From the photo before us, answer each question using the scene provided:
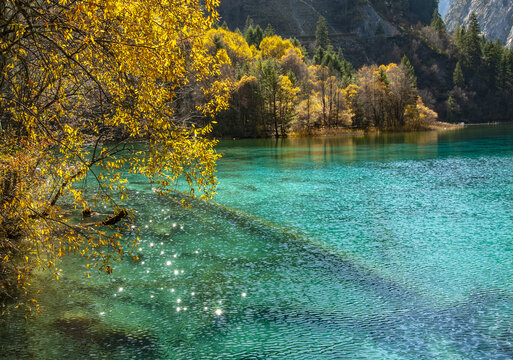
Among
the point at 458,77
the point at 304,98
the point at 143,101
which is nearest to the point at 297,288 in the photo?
the point at 143,101

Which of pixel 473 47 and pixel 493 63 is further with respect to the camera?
pixel 473 47

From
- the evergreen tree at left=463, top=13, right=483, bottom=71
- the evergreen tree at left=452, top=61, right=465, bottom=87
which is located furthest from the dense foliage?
the evergreen tree at left=463, top=13, right=483, bottom=71

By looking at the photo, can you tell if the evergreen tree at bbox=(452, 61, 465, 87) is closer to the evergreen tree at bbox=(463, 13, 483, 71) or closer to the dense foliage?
the evergreen tree at bbox=(463, 13, 483, 71)

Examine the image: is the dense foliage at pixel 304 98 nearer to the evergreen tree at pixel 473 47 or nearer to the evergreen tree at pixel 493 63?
the evergreen tree at pixel 493 63

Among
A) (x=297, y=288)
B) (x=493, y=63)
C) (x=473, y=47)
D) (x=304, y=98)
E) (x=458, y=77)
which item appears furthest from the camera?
(x=473, y=47)

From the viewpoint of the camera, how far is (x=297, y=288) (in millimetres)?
10266

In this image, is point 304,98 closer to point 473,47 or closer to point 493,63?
point 493,63

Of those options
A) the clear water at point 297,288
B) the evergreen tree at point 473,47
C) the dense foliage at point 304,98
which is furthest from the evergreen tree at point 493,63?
the clear water at point 297,288

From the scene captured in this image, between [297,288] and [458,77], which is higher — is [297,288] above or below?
below

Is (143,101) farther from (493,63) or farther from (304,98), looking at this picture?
(493,63)

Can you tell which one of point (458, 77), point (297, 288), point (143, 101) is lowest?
point (297, 288)

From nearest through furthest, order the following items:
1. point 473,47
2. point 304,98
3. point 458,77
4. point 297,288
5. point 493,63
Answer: point 297,288 < point 304,98 < point 493,63 < point 458,77 < point 473,47

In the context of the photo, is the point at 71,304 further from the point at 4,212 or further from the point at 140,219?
the point at 140,219

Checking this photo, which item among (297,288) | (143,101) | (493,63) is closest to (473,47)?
(493,63)
